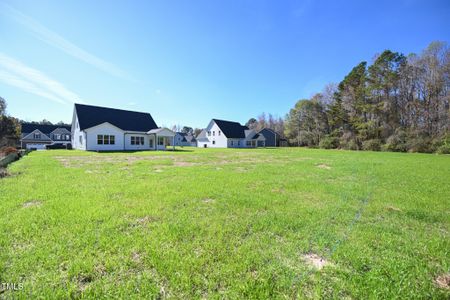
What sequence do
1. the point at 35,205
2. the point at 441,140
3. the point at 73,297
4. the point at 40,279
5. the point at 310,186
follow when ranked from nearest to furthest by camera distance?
the point at 73,297 → the point at 40,279 → the point at 35,205 → the point at 310,186 → the point at 441,140

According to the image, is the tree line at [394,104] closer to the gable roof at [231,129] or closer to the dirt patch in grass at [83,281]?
the gable roof at [231,129]

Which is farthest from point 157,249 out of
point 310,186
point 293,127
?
point 293,127

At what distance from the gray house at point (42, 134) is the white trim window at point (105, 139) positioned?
70.6 ft

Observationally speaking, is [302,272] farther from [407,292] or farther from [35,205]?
[35,205]

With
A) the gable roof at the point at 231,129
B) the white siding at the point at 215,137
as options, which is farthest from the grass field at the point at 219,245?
the gable roof at the point at 231,129

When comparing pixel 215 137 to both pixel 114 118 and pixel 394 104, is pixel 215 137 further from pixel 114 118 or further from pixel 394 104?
pixel 394 104

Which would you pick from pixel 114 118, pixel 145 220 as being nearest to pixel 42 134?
pixel 114 118

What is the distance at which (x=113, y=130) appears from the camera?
2459 centimetres

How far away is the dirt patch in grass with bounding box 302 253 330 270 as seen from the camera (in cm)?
245

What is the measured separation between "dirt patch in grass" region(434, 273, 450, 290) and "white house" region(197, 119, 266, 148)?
128ft

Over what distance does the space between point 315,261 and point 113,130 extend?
88.9ft

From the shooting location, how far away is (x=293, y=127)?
157 feet

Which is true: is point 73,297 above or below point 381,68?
below

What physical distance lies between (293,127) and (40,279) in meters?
49.8
